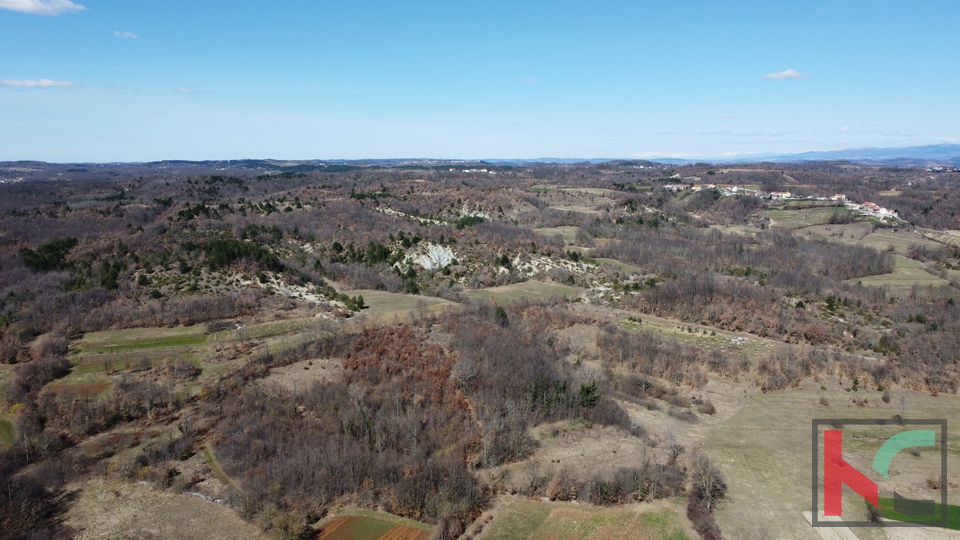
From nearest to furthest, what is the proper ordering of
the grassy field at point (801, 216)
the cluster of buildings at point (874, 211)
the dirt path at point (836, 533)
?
1. the dirt path at point (836, 533)
2. the cluster of buildings at point (874, 211)
3. the grassy field at point (801, 216)

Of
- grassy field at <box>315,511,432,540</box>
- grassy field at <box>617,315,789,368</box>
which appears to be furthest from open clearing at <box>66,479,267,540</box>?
grassy field at <box>617,315,789,368</box>

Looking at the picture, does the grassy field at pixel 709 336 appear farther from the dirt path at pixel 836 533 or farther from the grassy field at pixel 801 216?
the grassy field at pixel 801 216

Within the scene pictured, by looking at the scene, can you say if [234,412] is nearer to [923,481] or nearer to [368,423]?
[368,423]

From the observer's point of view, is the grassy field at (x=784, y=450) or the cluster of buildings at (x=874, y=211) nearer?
the grassy field at (x=784, y=450)

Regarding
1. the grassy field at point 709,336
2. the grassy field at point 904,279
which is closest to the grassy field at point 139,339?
the grassy field at point 709,336

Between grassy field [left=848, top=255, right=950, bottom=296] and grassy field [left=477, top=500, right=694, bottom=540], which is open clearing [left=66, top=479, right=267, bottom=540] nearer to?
grassy field [left=477, top=500, right=694, bottom=540]

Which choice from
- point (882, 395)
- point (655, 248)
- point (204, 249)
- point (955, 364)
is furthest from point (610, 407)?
point (655, 248)

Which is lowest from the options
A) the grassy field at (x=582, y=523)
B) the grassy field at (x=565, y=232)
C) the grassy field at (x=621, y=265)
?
the grassy field at (x=582, y=523)
